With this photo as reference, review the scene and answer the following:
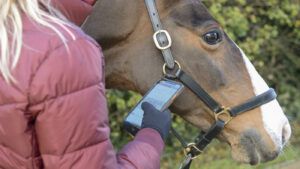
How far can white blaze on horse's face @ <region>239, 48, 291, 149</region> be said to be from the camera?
9.70 feet

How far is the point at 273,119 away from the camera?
9.71ft

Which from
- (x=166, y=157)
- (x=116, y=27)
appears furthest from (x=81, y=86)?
(x=166, y=157)

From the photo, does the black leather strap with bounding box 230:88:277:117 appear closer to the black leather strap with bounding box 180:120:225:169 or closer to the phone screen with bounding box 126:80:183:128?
the black leather strap with bounding box 180:120:225:169

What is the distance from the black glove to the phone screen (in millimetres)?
84

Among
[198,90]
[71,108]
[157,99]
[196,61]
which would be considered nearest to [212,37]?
[196,61]

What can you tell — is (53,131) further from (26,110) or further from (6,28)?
(6,28)

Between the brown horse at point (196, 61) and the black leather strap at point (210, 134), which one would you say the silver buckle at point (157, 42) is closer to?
the brown horse at point (196, 61)

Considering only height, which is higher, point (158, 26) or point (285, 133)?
point (158, 26)

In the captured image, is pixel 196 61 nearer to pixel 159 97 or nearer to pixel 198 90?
pixel 198 90

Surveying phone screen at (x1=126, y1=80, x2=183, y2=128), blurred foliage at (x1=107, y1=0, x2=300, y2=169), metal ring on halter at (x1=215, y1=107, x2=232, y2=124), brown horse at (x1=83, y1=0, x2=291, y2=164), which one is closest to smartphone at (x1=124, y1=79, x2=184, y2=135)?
phone screen at (x1=126, y1=80, x2=183, y2=128)

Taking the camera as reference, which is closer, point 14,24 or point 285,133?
point 14,24

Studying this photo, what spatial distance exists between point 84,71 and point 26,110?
8.5 inches

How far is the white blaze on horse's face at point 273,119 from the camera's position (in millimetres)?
2957

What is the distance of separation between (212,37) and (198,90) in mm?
264
